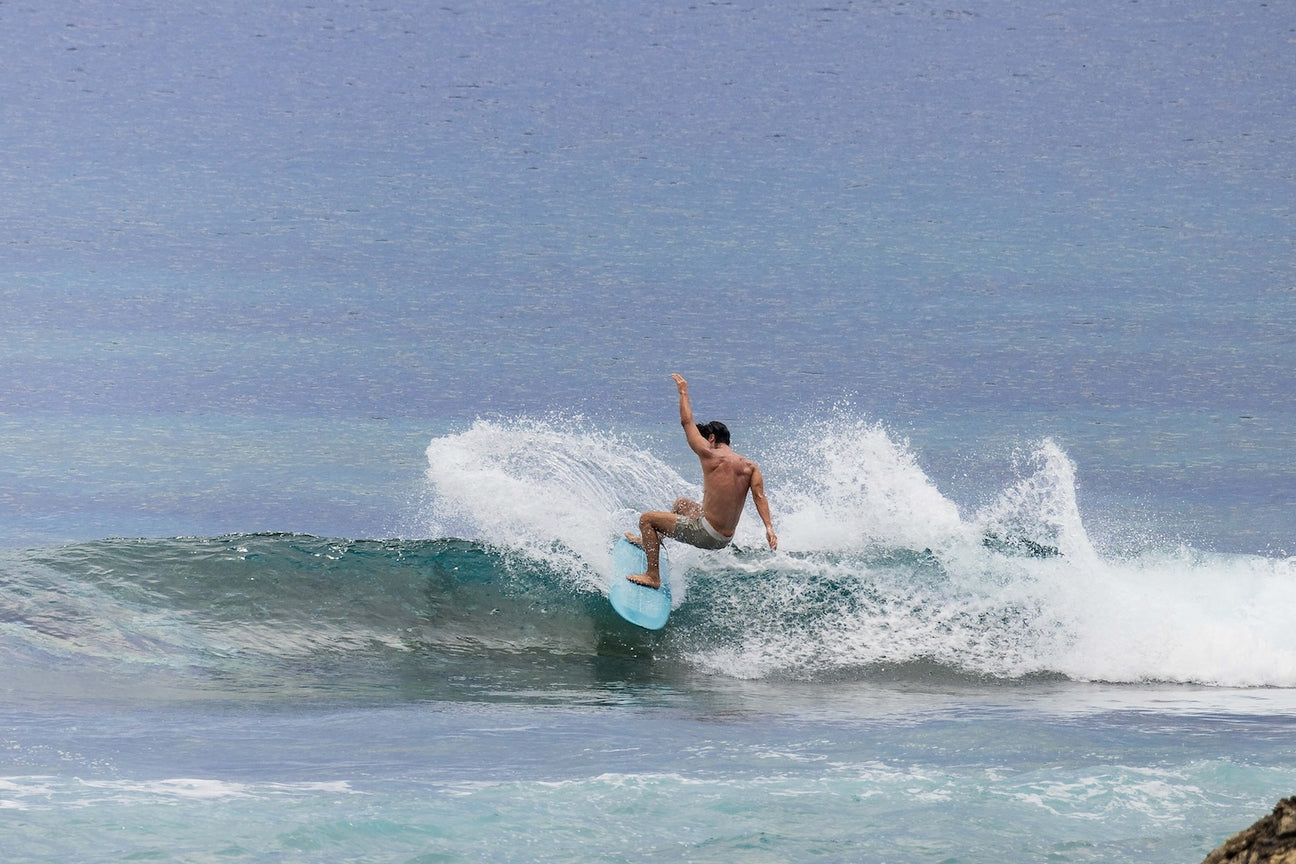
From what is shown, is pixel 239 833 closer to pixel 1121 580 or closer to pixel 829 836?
pixel 829 836

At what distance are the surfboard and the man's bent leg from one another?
0.06 metres

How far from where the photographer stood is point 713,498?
9906 mm

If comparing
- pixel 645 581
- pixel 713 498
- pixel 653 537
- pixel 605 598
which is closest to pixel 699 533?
pixel 713 498

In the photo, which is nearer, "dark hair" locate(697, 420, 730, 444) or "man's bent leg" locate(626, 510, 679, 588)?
"dark hair" locate(697, 420, 730, 444)

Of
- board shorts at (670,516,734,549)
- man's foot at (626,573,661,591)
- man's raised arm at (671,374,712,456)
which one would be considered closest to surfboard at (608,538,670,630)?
man's foot at (626,573,661,591)

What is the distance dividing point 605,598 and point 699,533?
169 cm

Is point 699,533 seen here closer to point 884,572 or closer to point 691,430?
point 691,430

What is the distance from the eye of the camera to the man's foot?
34.5 feet

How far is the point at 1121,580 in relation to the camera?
40.2 ft

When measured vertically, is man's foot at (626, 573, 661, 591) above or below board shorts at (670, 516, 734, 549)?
below

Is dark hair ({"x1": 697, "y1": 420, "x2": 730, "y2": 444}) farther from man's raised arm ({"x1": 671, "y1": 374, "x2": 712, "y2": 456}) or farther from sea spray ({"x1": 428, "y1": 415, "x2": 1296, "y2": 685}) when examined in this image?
sea spray ({"x1": 428, "y1": 415, "x2": 1296, "y2": 685})

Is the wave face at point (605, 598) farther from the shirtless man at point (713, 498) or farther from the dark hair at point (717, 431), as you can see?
the dark hair at point (717, 431)

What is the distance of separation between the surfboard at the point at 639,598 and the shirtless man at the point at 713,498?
1.44 ft

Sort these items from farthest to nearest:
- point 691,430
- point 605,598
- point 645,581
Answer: point 605,598 → point 645,581 → point 691,430
